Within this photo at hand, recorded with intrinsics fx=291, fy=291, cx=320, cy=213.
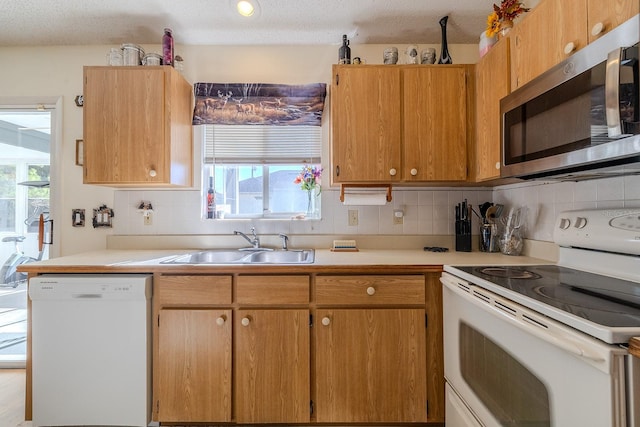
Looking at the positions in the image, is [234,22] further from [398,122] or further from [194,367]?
[194,367]

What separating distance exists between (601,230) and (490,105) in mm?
805

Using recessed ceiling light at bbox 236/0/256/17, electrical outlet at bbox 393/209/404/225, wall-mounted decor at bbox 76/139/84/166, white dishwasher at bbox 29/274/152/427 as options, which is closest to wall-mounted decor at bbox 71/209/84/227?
wall-mounted decor at bbox 76/139/84/166

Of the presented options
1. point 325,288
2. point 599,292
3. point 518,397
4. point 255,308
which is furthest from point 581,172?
point 255,308

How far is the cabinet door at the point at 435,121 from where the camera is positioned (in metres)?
1.75

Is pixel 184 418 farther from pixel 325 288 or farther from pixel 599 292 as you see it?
pixel 599 292

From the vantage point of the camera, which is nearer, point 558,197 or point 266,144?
point 558,197

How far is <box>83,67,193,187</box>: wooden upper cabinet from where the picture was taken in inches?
69.8

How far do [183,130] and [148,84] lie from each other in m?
0.32

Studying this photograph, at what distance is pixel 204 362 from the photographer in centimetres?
145

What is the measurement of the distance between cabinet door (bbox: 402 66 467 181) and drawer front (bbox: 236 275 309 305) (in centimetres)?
92

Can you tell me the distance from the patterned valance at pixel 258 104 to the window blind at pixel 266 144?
12 cm

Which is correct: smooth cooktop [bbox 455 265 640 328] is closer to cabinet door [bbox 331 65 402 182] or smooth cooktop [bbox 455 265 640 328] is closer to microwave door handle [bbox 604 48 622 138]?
microwave door handle [bbox 604 48 622 138]

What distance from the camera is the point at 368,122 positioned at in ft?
5.73

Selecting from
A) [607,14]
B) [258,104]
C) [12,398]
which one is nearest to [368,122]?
[258,104]
